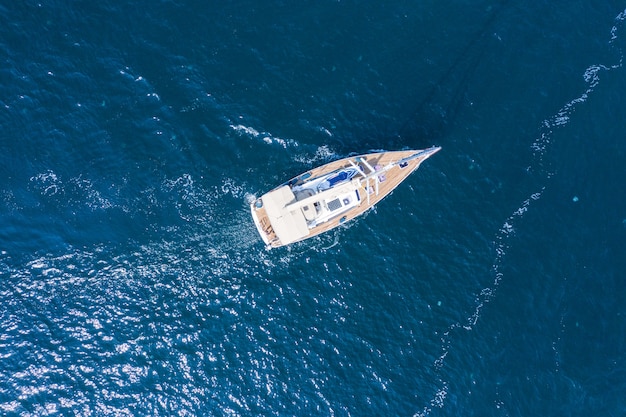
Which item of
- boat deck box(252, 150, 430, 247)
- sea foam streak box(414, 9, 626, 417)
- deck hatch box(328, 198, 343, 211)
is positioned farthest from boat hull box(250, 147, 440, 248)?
sea foam streak box(414, 9, 626, 417)

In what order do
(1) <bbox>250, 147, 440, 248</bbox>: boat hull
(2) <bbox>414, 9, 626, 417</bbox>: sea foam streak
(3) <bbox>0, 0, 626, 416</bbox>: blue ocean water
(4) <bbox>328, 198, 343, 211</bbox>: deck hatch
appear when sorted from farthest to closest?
(4) <bbox>328, 198, 343, 211</bbox>: deck hatch → (2) <bbox>414, 9, 626, 417</bbox>: sea foam streak → (3) <bbox>0, 0, 626, 416</bbox>: blue ocean water → (1) <bbox>250, 147, 440, 248</bbox>: boat hull

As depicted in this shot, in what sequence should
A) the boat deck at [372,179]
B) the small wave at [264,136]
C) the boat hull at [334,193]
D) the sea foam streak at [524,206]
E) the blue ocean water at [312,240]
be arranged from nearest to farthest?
the boat hull at [334,193] → the blue ocean water at [312,240] → the sea foam streak at [524,206] → the boat deck at [372,179] → the small wave at [264,136]

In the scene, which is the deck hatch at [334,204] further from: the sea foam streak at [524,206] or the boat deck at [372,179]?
the sea foam streak at [524,206]

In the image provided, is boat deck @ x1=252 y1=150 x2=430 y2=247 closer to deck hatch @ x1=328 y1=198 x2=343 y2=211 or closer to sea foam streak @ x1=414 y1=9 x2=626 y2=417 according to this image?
deck hatch @ x1=328 y1=198 x2=343 y2=211

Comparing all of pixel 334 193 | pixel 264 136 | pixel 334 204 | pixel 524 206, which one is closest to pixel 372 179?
pixel 334 193

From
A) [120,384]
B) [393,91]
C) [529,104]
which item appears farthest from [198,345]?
[529,104]

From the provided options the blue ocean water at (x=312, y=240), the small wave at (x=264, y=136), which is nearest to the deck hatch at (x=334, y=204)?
the blue ocean water at (x=312, y=240)
